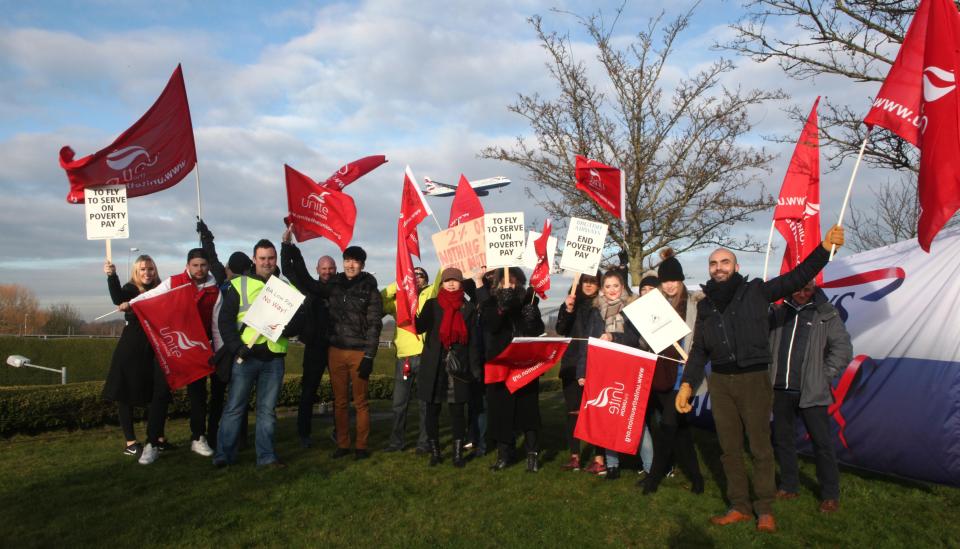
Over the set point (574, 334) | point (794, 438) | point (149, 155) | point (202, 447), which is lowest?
point (202, 447)

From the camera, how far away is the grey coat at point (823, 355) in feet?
19.5

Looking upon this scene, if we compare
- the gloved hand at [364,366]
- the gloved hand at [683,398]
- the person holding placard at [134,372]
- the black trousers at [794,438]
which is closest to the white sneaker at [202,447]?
the person holding placard at [134,372]

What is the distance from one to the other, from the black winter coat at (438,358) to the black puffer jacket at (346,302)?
515 mm

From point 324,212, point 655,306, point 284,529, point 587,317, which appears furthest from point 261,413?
point 655,306

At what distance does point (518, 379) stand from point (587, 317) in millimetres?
973

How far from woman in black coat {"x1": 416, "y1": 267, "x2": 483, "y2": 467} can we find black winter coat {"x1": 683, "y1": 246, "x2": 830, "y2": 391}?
264cm

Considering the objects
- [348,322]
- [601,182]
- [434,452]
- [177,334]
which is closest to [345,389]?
[348,322]

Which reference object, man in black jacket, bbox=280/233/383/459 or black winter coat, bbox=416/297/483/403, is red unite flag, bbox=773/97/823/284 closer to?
black winter coat, bbox=416/297/483/403

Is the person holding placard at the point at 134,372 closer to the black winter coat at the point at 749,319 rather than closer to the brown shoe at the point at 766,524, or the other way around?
the black winter coat at the point at 749,319

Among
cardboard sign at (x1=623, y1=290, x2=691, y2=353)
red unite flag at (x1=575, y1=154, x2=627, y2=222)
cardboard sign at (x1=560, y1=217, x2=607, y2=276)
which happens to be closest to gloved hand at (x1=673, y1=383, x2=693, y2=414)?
cardboard sign at (x1=623, y1=290, x2=691, y2=353)

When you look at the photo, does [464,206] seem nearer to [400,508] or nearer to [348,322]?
[348,322]

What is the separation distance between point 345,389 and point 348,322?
28.8 inches

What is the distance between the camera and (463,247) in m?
7.93

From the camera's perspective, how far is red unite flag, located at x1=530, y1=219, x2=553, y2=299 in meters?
9.02
